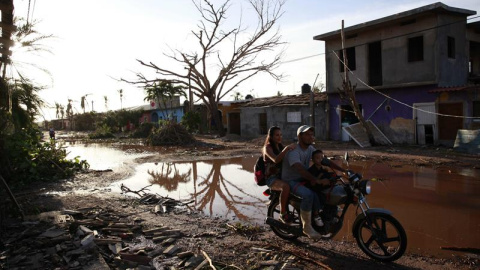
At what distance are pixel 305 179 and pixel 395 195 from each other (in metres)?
4.51

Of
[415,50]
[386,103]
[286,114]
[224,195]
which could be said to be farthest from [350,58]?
[224,195]

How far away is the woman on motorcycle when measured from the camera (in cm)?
518

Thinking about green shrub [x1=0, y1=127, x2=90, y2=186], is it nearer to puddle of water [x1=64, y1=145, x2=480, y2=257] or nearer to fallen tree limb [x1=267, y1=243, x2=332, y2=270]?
puddle of water [x1=64, y1=145, x2=480, y2=257]

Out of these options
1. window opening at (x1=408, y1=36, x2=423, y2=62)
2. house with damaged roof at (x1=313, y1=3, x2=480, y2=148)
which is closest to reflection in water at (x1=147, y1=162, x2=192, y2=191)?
house with damaged roof at (x1=313, y1=3, x2=480, y2=148)

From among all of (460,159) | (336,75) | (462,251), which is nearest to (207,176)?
(462,251)

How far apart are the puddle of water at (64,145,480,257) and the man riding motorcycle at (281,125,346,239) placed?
117 cm

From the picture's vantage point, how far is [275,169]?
217 inches

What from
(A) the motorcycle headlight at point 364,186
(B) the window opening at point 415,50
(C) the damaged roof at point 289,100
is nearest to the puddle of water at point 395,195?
(A) the motorcycle headlight at point 364,186

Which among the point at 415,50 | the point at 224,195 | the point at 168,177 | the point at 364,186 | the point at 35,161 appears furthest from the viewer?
the point at 415,50

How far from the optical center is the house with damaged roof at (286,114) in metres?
24.5

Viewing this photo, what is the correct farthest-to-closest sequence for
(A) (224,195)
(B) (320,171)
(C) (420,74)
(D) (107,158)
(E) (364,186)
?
(D) (107,158), (C) (420,74), (A) (224,195), (B) (320,171), (E) (364,186)

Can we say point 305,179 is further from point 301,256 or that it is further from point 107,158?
point 107,158

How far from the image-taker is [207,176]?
12656mm

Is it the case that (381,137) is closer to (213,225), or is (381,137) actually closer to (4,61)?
(213,225)
